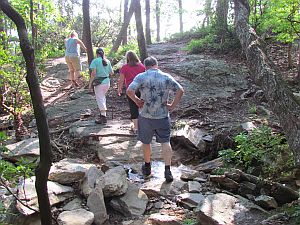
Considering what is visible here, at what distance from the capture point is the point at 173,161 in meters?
7.46

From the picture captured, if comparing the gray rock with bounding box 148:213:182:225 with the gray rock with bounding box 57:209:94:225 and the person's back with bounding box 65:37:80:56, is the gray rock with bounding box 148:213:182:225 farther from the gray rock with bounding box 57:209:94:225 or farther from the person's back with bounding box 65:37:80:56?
the person's back with bounding box 65:37:80:56

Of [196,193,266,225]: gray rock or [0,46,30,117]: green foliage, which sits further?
[0,46,30,117]: green foliage

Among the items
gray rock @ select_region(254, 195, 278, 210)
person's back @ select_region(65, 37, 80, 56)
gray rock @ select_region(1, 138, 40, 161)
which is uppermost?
person's back @ select_region(65, 37, 80, 56)

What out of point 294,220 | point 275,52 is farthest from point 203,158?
point 275,52

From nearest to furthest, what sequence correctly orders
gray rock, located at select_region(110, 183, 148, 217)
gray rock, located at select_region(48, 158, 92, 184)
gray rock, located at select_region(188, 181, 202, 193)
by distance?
gray rock, located at select_region(110, 183, 148, 217) < gray rock, located at select_region(188, 181, 202, 193) < gray rock, located at select_region(48, 158, 92, 184)

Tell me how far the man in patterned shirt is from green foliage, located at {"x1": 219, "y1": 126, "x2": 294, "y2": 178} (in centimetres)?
137

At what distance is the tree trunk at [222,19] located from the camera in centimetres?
1512

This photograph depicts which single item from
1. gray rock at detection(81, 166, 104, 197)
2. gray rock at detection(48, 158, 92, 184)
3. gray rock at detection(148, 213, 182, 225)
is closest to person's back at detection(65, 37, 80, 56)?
gray rock at detection(48, 158, 92, 184)

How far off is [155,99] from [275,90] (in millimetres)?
1923

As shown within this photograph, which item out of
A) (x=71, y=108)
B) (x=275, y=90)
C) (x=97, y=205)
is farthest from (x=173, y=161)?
(x=71, y=108)

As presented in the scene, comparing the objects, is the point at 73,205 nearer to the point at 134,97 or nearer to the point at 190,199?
the point at 190,199

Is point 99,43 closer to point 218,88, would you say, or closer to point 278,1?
point 218,88

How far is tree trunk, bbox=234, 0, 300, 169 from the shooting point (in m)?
4.79

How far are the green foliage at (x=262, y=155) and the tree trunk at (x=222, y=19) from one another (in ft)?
29.9
